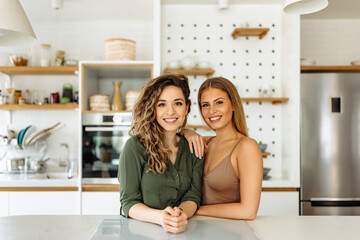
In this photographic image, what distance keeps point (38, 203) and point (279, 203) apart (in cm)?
221

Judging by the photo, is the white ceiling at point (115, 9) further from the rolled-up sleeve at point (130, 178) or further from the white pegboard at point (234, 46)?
the rolled-up sleeve at point (130, 178)

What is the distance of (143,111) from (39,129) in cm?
250

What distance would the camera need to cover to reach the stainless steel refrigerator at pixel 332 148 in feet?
8.88

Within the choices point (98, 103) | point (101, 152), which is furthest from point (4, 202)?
point (98, 103)

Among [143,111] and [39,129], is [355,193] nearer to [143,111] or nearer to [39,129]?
[143,111]

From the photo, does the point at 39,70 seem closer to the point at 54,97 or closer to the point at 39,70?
the point at 39,70

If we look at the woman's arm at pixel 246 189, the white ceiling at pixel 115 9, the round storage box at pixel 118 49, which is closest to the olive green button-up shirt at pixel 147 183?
the woman's arm at pixel 246 189

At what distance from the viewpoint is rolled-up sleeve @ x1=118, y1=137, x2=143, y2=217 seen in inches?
50.5

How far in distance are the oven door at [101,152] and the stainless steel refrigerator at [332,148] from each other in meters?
1.68

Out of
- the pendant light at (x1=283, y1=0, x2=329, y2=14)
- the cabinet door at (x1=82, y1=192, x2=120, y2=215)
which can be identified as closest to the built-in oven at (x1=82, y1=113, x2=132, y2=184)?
the cabinet door at (x1=82, y1=192, x2=120, y2=215)

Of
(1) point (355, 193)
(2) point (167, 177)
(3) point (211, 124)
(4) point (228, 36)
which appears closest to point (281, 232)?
(2) point (167, 177)

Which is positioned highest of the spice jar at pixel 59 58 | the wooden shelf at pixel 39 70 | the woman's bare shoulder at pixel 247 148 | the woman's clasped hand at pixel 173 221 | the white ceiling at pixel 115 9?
the white ceiling at pixel 115 9

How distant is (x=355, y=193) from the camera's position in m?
2.72

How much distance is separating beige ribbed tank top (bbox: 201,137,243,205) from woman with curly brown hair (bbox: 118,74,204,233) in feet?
0.33
